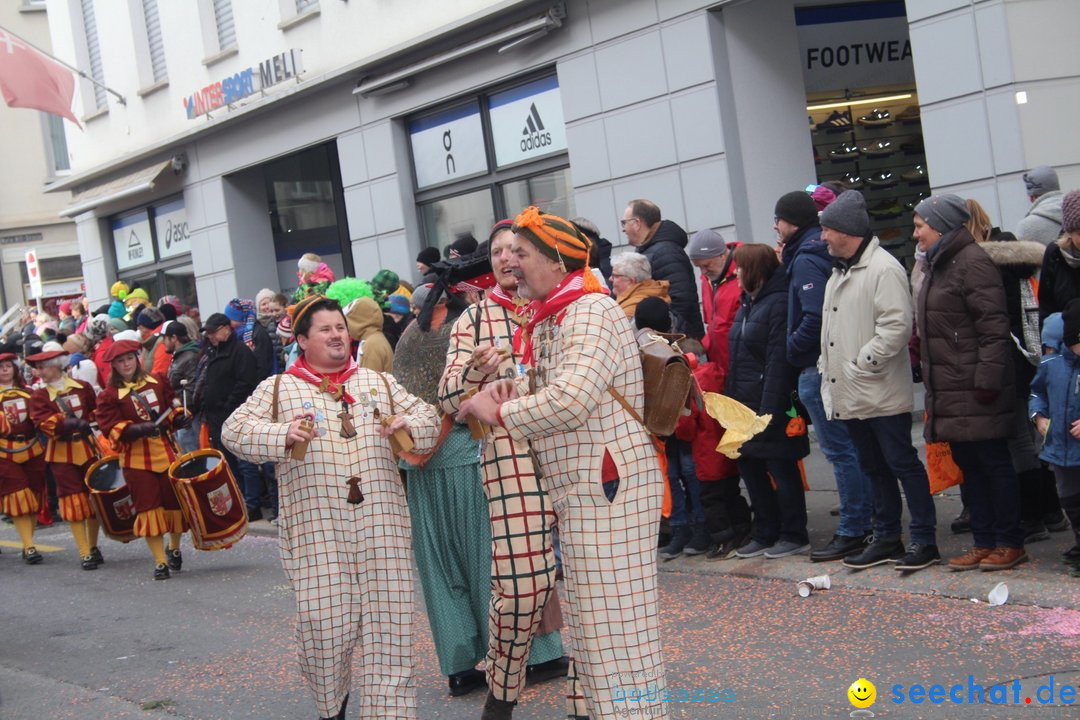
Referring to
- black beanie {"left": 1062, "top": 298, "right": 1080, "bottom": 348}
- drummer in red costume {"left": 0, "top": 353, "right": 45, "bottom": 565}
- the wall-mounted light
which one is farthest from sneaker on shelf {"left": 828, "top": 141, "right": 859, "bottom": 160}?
drummer in red costume {"left": 0, "top": 353, "right": 45, "bottom": 565}

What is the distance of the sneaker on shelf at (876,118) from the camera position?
13688mm

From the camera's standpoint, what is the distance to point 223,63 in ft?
62.2

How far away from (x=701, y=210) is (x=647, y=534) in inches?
325

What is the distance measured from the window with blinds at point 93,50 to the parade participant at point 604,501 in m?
20.2

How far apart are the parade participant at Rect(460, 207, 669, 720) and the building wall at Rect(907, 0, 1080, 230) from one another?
6416mm

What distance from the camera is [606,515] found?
14.3ft

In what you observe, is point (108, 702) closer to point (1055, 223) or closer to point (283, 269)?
point (1055, 223)

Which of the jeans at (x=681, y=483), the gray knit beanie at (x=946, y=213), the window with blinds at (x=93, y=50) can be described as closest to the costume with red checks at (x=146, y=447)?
the jeans at (x=681, y=483)

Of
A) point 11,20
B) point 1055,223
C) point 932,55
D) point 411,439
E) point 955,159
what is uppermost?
point 11,20

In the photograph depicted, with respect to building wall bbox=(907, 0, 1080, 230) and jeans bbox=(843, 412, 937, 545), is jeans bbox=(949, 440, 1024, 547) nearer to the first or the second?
jeans bbox=(843, 412, 937, 545)

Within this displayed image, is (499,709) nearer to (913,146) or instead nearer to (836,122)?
(836,122)

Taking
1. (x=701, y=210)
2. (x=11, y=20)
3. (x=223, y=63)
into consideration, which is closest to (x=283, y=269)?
(x=223, y=63)

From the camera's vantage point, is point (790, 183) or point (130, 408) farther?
point (790, 183)

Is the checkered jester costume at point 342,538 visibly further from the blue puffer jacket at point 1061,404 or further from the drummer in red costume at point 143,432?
the drummer in red costume at point 143,432
